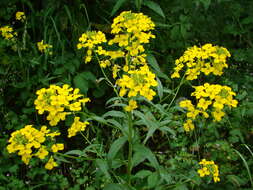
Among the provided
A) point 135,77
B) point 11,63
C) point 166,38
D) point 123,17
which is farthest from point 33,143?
point 166,38

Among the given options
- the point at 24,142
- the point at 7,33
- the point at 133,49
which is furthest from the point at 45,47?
the point at 24,142

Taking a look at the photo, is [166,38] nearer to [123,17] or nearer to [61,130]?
[61,130]

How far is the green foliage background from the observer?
2.68 metres

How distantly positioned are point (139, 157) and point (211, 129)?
42.1 inches

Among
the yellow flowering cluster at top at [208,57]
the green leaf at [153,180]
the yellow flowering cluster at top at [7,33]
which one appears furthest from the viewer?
the yellow flowering cluster at top at [7,33]

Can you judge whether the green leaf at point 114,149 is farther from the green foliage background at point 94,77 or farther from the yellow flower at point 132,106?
the green foliage background at point 94,77

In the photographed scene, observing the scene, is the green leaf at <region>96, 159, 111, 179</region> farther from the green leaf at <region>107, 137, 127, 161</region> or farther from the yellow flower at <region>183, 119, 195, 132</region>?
the yellow flower at <region>183, 119, 195, 132</region>

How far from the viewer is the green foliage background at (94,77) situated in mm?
2678

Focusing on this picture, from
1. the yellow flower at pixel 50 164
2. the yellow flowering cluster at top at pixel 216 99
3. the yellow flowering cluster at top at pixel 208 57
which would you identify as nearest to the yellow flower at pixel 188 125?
the yellow flowering cluster at top at pixel 216 99

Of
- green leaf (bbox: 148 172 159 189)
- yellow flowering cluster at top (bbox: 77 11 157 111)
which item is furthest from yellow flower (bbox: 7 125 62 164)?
green leaf (bbox: 148 172 159 189)

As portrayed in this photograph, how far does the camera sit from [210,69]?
74.2 inches

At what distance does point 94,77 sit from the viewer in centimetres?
279

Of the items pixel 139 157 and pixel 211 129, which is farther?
pixel 211 129

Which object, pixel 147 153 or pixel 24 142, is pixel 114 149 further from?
pixel 24 142
